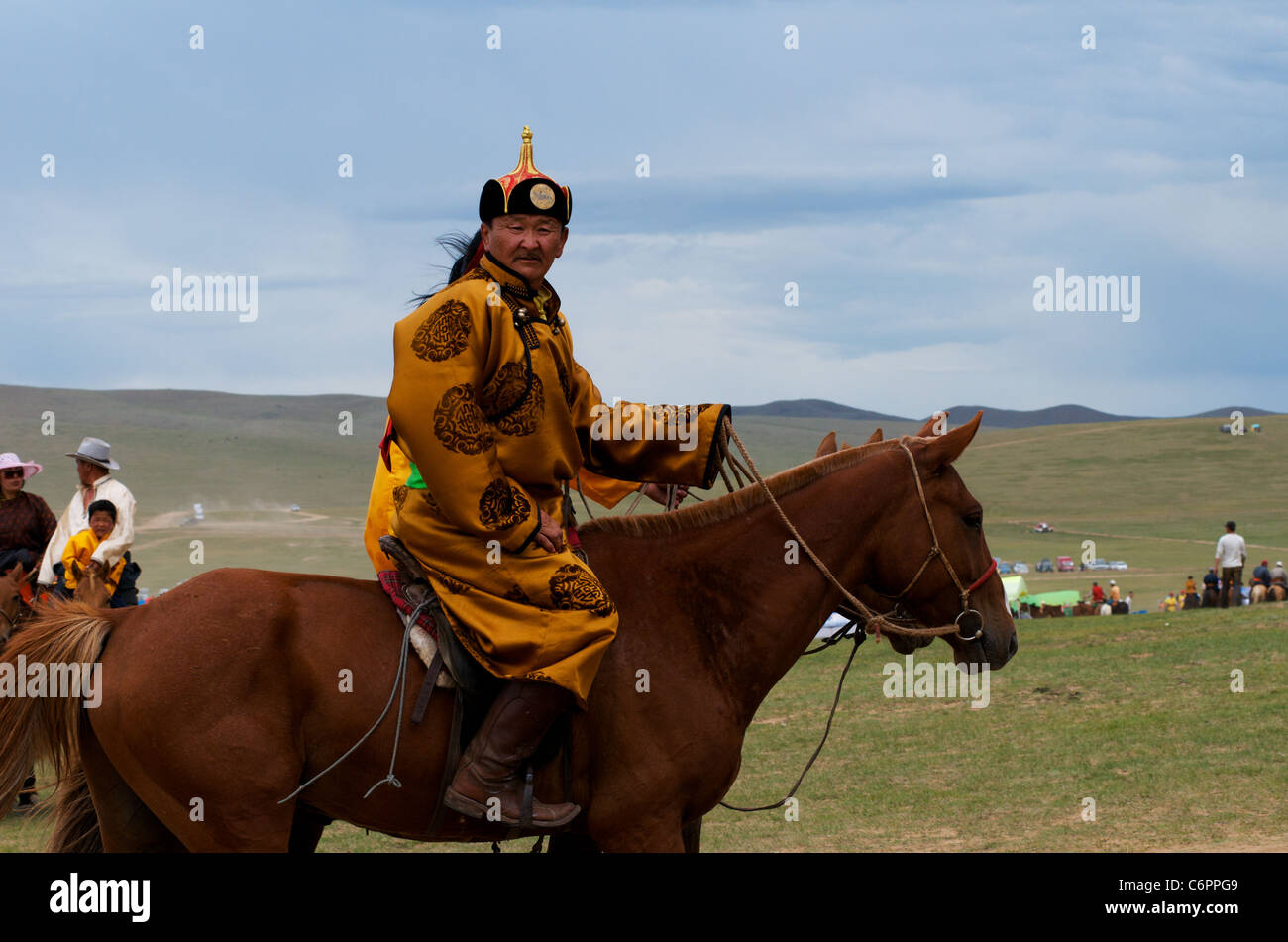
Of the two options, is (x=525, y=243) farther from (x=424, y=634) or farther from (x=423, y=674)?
(x=423, y=674)

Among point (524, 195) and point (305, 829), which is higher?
point (524, 195)

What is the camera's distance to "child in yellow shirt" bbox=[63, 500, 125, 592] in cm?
905

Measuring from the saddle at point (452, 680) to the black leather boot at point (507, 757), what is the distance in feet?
0.23

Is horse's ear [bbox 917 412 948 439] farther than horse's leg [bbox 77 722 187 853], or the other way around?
horse's ear [bbox 917 412 948 439]

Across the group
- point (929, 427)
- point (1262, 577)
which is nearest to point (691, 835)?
point (929, 427)

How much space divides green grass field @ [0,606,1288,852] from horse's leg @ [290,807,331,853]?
4090mm

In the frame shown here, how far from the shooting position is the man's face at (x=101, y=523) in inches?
356

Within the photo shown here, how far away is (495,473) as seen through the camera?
3.85 meters

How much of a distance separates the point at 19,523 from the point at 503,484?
23.0 feet

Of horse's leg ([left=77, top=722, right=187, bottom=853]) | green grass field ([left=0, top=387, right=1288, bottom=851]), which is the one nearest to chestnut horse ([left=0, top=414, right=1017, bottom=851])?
horse's leg ([left=77, top=722, right=187, bottom=853])

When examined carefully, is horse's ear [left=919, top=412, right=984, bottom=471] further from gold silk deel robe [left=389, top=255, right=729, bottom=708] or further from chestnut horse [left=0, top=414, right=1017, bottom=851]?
gold silk deel robe [left=389, top=255, right=729, bottom=708]

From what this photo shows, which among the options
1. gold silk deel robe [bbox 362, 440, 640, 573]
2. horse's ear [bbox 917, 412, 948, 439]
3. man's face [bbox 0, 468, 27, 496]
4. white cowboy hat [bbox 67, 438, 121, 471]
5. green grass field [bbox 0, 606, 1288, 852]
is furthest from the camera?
man's face [bbox 0, 468, 27, 496]

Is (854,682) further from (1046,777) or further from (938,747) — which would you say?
(1046,777)
